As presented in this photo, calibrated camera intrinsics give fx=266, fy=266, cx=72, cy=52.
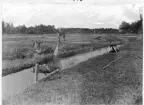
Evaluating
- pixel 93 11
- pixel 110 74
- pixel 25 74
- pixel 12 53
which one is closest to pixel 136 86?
pixel 110 74

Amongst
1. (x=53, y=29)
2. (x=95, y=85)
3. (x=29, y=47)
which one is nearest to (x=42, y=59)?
(x=29, y=47)

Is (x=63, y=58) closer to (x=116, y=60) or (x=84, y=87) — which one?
(x=84, y=87)

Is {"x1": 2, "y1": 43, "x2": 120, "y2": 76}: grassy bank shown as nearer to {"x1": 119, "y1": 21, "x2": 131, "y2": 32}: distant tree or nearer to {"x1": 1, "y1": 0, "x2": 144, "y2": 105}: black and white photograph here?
{"x1": 1, "y1": 0, "x2": 144, "y2": 105}: black and white photograph

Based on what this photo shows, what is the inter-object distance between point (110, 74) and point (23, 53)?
900 millimetres

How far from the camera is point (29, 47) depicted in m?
2.64

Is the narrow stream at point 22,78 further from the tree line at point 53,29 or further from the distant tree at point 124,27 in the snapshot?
the distant tree at point 124,27

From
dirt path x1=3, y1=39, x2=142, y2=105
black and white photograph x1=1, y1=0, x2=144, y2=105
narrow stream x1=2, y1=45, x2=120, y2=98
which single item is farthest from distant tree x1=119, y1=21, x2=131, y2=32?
narrow stream x1=2, y1=45, x2=120, y2=98

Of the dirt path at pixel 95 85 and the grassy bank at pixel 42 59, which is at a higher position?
the grassy bank at pixel 42 59

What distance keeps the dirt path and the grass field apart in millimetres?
188

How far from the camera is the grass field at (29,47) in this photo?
2.63 metres

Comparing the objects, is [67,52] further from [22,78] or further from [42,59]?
[22,78]

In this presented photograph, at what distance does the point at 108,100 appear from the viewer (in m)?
2.64

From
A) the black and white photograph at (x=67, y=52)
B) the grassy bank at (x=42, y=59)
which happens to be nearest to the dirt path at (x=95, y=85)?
the black and white photograph at (x=67, y=52)

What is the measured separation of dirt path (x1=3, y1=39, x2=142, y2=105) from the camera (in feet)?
8.63
